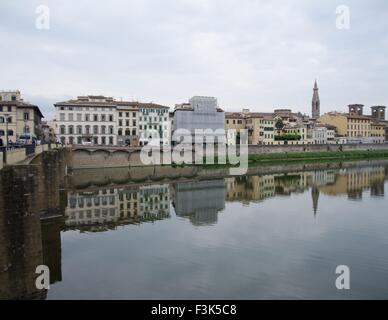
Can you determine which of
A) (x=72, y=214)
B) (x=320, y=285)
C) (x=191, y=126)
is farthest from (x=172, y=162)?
(x=320, y=285)

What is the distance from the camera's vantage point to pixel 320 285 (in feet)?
51.4

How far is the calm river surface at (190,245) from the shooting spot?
1398cm

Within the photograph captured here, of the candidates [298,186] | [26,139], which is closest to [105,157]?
[26,139]

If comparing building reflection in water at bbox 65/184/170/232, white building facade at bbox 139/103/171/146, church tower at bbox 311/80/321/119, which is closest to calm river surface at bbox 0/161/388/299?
building reflection in water at bbox 65/184/170/232

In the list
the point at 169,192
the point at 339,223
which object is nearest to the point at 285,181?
the point at 169,192

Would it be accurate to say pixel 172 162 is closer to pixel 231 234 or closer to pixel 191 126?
pixel 191 126

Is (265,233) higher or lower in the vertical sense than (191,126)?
lower

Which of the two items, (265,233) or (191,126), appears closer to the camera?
(265,233)

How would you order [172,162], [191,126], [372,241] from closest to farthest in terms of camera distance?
[372,241], [172,162], [191,126]

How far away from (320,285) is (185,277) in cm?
575

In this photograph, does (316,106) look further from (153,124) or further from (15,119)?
(15,119)

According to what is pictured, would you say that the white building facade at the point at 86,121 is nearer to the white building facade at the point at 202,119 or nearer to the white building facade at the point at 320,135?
the white building facade at the point at 202,119

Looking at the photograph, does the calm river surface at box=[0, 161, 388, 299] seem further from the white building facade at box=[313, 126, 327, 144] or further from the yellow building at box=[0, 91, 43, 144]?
the white building facade at box=[313, 126, 327, 144]
